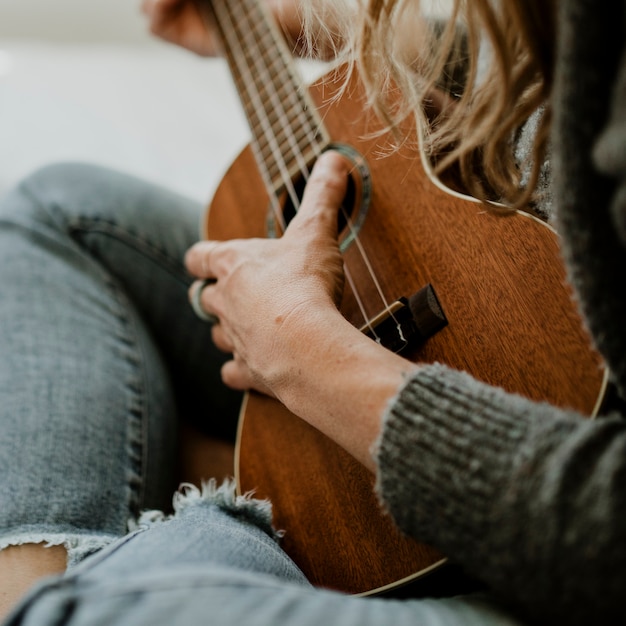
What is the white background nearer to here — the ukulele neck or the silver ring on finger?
the ukulele neck

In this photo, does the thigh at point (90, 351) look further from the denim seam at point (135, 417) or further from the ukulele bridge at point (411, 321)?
the ukulele bridge at point (411, 321)

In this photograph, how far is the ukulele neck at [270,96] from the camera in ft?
2.55

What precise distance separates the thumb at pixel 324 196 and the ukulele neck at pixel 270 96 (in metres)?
0.06

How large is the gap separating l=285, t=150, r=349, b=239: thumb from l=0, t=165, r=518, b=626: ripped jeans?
27 cm

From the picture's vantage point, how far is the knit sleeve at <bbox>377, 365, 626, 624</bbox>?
373 millimetres

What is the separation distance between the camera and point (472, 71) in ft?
1.88

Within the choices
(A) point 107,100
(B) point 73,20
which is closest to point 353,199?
(A) point 107,100

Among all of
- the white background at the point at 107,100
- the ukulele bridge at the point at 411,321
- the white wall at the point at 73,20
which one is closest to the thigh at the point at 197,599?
the ukulele bridge at the point at 411,321

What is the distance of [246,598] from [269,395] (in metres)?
0.30

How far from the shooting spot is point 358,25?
0.57 meters

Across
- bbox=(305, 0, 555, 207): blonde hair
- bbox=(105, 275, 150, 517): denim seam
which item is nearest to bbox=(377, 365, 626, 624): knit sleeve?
bbox=(305, 0, 555, 207): blonde hair

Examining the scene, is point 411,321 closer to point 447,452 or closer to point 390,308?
point 390,308

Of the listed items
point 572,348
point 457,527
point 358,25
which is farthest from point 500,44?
point 457,527

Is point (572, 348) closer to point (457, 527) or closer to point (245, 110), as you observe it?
point (457, 527)
